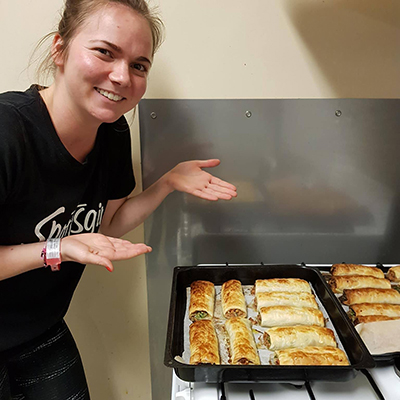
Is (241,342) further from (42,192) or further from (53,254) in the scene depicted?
(42,192)

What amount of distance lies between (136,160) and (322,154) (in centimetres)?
65

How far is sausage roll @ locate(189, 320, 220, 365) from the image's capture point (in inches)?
37.3

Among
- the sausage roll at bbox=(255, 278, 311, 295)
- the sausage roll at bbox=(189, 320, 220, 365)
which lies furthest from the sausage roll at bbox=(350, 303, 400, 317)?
the sausage roll at bbox=(189, 320, 220, 365)

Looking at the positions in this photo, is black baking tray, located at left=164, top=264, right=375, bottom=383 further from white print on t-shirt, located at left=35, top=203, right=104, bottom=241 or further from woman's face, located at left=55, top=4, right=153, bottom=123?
woman's face, located at left=55, top=4, right=153, bottom=123

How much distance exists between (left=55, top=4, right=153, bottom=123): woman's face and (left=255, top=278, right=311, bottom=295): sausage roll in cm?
65

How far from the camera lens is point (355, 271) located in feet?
4.23

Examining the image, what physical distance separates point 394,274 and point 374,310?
0.76ft

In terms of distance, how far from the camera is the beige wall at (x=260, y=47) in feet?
4.15

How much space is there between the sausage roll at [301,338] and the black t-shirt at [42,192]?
1.93 feet

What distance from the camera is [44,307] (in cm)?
111

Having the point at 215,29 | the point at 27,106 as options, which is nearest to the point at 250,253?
the point at 215,29

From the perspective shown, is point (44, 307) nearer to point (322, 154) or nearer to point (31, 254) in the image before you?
point (31, 254)

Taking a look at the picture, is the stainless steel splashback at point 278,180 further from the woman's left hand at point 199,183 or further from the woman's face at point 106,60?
the woman's face at point 106,60

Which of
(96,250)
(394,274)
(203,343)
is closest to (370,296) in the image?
(394,274)
